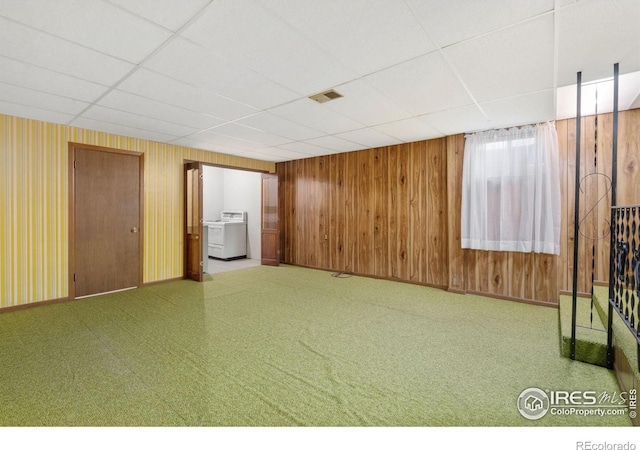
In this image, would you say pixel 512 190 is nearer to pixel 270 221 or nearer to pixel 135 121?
pixel 270 221

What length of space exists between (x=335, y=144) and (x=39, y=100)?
3.93 meters

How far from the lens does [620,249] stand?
219 centimetres

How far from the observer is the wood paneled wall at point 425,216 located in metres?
3.68

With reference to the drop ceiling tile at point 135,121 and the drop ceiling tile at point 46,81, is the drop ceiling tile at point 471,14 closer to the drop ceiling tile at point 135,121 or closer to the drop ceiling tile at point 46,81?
the drop ceiling tile at point 46,81

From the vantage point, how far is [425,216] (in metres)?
5.09

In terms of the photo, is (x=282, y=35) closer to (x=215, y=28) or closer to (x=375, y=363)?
(x=215, y=28)

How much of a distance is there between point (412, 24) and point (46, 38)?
8.28ft

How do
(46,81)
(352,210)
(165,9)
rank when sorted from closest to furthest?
(165,9) < (46,81) < (352,210)

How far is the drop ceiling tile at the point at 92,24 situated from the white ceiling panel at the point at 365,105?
165 centimetres

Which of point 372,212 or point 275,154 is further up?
point 275,154

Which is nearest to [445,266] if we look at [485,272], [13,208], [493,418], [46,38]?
[485,272]

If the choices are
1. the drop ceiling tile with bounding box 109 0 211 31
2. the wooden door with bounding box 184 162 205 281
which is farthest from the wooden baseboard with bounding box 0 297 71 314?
the drop ceiling tile with bounding box 109 0 211 31

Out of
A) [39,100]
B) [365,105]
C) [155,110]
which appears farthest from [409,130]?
[39,100]

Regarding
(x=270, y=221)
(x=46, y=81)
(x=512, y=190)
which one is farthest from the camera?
(x=270, y=221)
